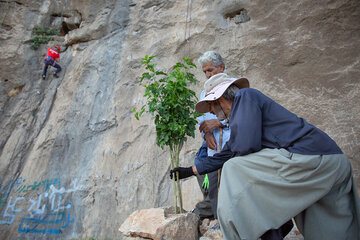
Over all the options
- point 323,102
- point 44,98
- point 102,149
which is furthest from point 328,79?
point 44,98

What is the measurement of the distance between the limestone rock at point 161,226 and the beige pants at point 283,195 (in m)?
0.83

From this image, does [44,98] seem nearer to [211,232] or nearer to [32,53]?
[32,53]

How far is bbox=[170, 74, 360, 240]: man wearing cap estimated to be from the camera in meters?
1.37

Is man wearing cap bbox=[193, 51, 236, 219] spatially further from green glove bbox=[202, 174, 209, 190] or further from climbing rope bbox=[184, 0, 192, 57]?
climbing rope bbox=[184, 0, 192, 57]

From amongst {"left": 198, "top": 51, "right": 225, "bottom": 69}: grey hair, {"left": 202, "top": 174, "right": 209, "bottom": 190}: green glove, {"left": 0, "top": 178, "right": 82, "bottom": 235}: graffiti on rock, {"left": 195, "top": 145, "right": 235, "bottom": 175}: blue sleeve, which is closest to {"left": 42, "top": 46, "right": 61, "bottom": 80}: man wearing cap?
{"left": 0, "top": 178, "right": 82, "bottom": 235}: graffiti on rock

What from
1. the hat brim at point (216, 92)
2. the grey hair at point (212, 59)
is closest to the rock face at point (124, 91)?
the grey hair at point (212, 59)

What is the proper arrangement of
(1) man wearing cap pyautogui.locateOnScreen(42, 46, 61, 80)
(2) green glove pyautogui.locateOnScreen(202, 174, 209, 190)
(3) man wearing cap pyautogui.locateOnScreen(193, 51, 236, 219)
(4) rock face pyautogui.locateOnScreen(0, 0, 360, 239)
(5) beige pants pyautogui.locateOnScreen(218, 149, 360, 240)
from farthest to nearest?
(1) man wearing cap pyautogui.locateOnScreen(42, 46, 61, 80) < (4) rock face pyautogui.locateOnScreen(0, 0, 360, 239) < (2) green glove pyautogui.locateOnScreen(202, 174, 209, 190) < (3) man wearing cap pyautogui.locateOnScreen(193, 51, 236, 219) < (5) beige pants pyautogui.locateOnScreen(218, 149, 360, 240)

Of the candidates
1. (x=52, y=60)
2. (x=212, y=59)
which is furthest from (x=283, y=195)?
(x=52, y=60)

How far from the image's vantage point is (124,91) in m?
5.58

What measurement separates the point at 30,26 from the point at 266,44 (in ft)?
19.6

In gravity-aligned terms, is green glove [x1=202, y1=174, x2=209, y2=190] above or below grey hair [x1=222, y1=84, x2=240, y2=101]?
below

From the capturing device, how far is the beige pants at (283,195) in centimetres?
135

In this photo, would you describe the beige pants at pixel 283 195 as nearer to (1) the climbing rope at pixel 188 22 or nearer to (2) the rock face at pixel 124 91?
(2) the rock face at pixel 124 91

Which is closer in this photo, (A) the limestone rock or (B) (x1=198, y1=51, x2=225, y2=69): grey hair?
(A) the limestone rock
